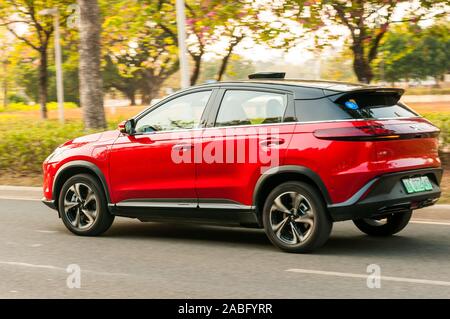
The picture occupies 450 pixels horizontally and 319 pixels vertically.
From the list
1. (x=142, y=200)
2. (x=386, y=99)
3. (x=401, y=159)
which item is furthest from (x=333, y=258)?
(x=142, y=200)

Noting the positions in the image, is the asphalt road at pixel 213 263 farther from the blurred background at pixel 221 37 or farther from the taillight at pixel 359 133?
the blurred background at pixel 221 37

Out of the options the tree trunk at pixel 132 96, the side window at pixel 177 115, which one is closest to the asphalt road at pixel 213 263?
the side window at pixel 177 115

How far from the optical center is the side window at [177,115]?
27.2ft

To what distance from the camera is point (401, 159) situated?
7.35 metres

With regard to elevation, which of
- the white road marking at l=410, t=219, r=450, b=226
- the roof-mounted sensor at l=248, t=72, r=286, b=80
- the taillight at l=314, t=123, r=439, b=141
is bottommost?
the white road marking at l=410, t=219, r=450, b=226

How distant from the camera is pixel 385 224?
8.73 meters

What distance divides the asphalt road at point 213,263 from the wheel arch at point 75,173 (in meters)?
0.55

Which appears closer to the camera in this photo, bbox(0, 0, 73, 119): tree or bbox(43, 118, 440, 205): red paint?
bbox(43, 118, 440, 205): red paint

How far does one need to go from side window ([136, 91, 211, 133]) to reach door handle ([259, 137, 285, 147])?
0.93 metres

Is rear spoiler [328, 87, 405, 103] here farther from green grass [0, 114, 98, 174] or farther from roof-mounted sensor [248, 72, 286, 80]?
green grass [0, 114, 98, 174]

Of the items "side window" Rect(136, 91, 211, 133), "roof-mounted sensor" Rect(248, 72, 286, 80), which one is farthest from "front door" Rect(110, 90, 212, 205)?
"roof-mounted sensor" Rect(248, 72, 286, 80)

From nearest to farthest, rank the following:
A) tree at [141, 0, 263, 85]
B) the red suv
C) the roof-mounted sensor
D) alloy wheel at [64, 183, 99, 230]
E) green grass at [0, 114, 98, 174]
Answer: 1. the red suv
2. the roof-mounted sensor
3. alloy wheel at [64, 183, 99, 230]
4. green grass at [0, 114, 98, 174]
5. tree at [141, 0, 263, 85]

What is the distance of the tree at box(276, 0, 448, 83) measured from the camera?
14.9 meters
